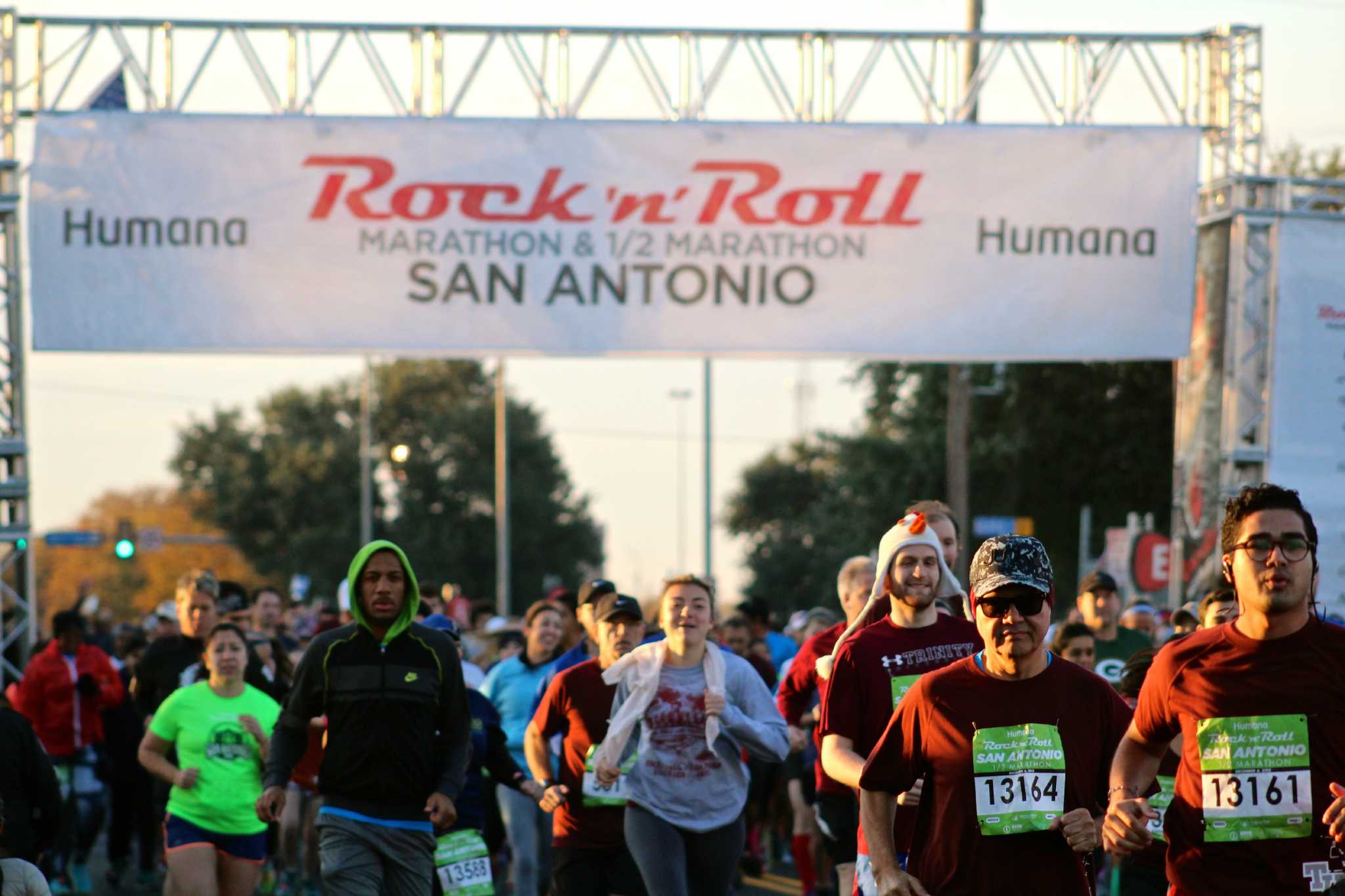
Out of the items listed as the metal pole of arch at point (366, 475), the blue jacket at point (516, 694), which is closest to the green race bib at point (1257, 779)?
the blue jacket at point (516, 694)

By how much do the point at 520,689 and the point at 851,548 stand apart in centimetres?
3233

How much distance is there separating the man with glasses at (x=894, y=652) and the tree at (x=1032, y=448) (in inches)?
891

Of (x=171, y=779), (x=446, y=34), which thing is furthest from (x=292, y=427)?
(x=171, y=779)

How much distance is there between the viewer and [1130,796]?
4.70 metres

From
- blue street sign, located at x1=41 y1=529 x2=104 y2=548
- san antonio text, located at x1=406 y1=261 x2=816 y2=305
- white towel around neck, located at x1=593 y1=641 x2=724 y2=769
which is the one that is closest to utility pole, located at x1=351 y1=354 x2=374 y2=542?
blue street sign, located at x1=41 y1=529 x2=104 y2=548

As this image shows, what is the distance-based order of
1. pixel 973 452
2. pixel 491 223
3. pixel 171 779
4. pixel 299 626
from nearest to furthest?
1. pixel 171 779
2. pixel 491 223
3. pixel 299 626
4. pixel 973 452

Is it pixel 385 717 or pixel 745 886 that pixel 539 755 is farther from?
pixel 745 886

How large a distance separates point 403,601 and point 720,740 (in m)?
1.51

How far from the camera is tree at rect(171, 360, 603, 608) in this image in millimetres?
63656

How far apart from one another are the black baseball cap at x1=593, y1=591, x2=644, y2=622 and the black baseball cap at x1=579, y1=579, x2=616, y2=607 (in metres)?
0.62

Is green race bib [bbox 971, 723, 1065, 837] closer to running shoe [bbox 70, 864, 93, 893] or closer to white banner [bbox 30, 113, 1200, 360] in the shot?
white banner [bbox 30, 113, 1200, 360]

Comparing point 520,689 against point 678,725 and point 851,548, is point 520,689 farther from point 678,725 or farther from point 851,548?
point 851,548

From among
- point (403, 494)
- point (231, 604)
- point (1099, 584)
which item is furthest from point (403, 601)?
point (403, 494)

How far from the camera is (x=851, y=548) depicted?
140ft
